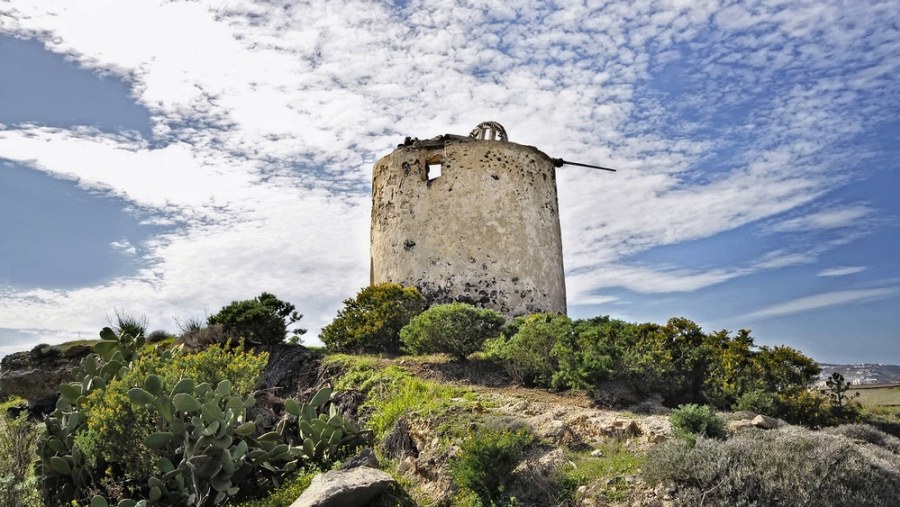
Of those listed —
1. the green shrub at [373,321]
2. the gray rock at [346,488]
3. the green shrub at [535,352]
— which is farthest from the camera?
the green shrub at [373,321]

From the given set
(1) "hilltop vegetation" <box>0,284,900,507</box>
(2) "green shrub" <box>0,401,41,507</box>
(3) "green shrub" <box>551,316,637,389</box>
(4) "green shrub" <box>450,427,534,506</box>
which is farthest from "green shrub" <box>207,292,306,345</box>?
(4) "green shrub" <box>450,427,534,506</box>

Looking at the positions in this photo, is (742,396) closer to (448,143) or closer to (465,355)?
(465,355)

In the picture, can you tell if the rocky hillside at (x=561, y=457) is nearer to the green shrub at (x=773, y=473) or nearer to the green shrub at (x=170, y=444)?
the green shrub at (x=773, y=473)

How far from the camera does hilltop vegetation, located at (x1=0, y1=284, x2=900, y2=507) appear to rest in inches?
226

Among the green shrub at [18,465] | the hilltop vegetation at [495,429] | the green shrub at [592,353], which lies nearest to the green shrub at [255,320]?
the hilltop vegetation at [495,429]

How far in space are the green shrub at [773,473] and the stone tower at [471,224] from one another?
408 inches

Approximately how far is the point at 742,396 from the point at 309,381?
24.7ft

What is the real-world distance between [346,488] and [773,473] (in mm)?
3911

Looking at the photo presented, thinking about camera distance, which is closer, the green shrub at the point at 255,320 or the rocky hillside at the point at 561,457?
the rocky hillside at the point at 561,457

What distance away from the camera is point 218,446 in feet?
23.2

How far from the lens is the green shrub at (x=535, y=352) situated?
10422 mm

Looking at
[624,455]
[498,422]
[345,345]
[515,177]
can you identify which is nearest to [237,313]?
[345,345]

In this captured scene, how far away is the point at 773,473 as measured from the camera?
5.41m

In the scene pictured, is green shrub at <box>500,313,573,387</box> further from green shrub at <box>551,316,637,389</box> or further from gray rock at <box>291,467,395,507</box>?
gray rock at <box>291,467,395,507</box>
